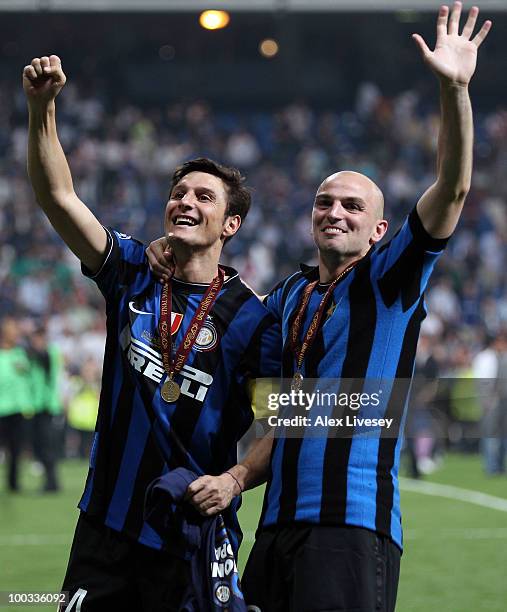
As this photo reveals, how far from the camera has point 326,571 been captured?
343cm

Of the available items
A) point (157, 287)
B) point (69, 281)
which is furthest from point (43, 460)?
point (157, 287)

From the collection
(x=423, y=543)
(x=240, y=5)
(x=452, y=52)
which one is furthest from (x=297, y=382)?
(x=240, y=5)

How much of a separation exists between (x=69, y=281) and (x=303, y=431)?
53.0ft

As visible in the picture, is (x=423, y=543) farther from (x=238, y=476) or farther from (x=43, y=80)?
(x=43, y=80)

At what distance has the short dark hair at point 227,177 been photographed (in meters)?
4.10

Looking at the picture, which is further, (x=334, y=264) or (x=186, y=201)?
(x=186, y=201)

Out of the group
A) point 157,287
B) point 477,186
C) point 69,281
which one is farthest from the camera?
point 477,186

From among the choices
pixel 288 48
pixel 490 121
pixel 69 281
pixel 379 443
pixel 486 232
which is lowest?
pixel 379 443

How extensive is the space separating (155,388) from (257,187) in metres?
19.1

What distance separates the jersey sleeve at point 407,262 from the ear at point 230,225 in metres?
0.66

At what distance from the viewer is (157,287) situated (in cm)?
397

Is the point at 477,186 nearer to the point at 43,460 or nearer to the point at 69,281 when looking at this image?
the point at 69,281

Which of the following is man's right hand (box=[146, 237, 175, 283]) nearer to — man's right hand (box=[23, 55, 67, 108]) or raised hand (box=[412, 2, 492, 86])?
man's right hand (box=[23, 55, 67, 108])

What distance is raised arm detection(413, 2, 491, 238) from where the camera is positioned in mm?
3367
